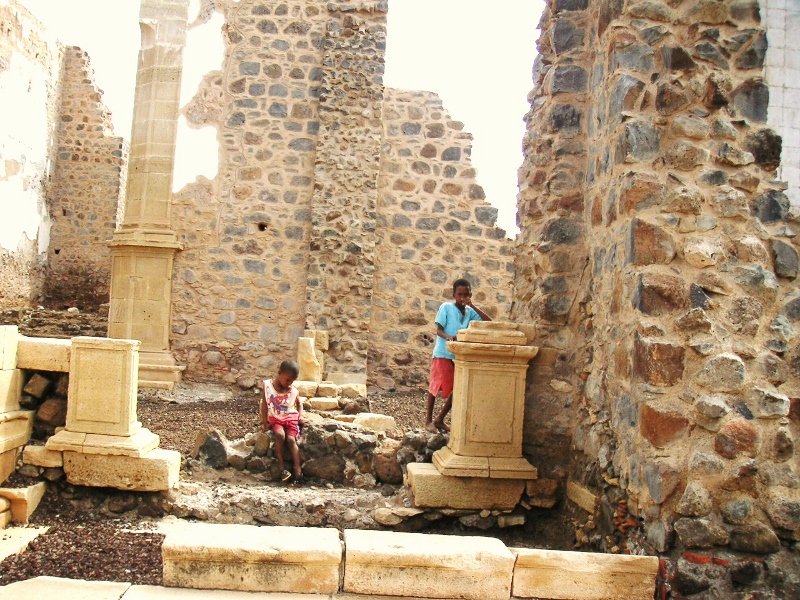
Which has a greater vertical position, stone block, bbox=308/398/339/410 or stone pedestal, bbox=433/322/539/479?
stone pedestal, bbox=433/322/539/479

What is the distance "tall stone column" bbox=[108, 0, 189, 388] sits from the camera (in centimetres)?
920

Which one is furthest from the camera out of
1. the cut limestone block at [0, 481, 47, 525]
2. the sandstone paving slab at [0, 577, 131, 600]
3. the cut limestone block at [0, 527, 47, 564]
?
the cut limestone block at [0, 481, 47, 525]

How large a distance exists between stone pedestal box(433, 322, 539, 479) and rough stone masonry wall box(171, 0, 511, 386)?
17.1ft

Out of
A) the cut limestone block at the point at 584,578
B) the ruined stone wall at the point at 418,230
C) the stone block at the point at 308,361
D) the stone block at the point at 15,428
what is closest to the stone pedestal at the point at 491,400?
the cut limestone block at the point at 584,578

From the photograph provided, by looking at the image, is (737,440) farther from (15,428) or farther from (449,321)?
(15,428)

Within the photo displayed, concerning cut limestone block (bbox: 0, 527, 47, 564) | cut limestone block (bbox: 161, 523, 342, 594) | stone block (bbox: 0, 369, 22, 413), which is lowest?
cut limestone block (bbox: 0, 527, 47, 564)

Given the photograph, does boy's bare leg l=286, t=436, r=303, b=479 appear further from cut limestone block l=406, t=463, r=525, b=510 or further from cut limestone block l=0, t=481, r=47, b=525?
cut limestone block l=0, t=481, r=47, b=525

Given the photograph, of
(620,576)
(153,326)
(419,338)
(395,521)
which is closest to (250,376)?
(153,326)

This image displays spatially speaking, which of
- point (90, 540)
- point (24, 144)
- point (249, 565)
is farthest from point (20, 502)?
point (24, 144)

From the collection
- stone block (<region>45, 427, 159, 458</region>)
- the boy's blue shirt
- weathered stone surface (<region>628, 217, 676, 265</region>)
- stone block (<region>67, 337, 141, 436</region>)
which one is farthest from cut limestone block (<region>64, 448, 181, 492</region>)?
weathered stone surface (<region>628, 217, 676, 265</region>)

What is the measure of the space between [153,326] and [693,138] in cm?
746

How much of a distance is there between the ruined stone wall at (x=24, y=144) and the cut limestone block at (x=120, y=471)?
41.5ft

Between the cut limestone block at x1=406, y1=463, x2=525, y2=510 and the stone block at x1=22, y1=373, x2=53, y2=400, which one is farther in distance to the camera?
the stone block at x1=22, y1=373, x2=53, y2=400

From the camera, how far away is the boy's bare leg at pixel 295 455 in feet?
16.8
